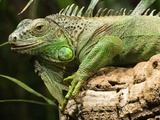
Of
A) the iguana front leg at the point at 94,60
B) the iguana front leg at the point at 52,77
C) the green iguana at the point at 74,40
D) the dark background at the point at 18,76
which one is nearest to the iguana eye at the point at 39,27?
the green iguana at the point at 74,40

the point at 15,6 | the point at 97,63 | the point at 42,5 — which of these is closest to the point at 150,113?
the point at 97,63

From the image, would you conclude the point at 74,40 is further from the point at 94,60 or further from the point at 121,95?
the point at 121,95

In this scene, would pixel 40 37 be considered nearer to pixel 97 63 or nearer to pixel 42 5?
pixel 97 63

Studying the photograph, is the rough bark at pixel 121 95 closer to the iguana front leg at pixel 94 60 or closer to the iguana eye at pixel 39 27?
the iguana front leg at pixel 94 60

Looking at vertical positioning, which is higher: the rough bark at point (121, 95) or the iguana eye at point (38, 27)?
the iguana eye at point (38, 27)

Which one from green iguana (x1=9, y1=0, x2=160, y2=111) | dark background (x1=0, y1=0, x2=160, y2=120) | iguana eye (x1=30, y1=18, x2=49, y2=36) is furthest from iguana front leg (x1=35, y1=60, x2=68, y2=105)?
dark background (x1=0, y1=0, x2=160, y2=120)
